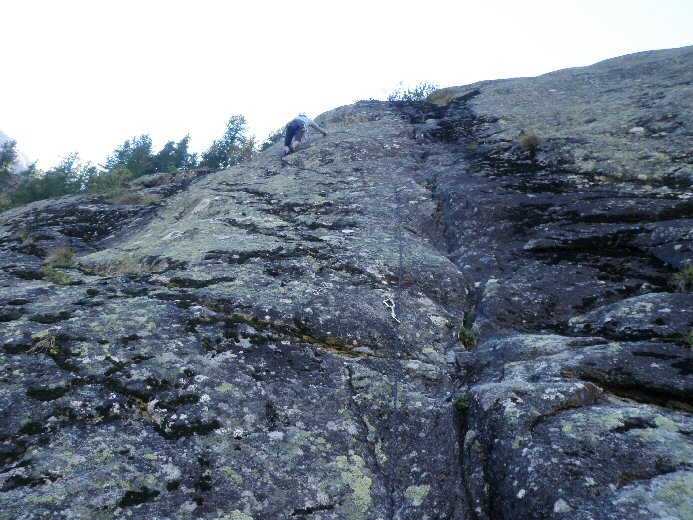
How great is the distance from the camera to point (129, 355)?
5.02 metres

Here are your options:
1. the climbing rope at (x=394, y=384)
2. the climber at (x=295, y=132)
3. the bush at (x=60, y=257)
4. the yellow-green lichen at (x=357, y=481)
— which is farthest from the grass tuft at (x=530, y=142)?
the bush at (x=60, y=257)

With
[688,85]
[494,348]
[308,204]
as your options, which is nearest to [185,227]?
[308,204]

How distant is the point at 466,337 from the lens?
6.39m

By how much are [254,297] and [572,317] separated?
4.14 meters

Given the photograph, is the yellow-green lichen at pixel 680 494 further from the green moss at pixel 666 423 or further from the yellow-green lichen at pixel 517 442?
the yellow-green lichen at pixel 517 442

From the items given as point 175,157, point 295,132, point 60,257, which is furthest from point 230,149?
point 60,257

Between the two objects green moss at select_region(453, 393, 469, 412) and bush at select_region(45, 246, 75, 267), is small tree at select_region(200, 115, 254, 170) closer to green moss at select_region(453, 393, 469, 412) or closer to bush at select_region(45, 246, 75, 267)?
bush at select_region(45, 246, 75, 267)

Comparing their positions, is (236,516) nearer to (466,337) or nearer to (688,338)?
(466,337)

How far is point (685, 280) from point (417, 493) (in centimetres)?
426

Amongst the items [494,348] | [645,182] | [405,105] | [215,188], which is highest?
[405,105]

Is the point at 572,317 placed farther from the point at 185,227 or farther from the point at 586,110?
the point at 586,110

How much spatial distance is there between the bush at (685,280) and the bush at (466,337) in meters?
2.53

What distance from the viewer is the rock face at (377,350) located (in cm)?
388

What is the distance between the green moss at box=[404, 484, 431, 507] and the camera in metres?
4.23
